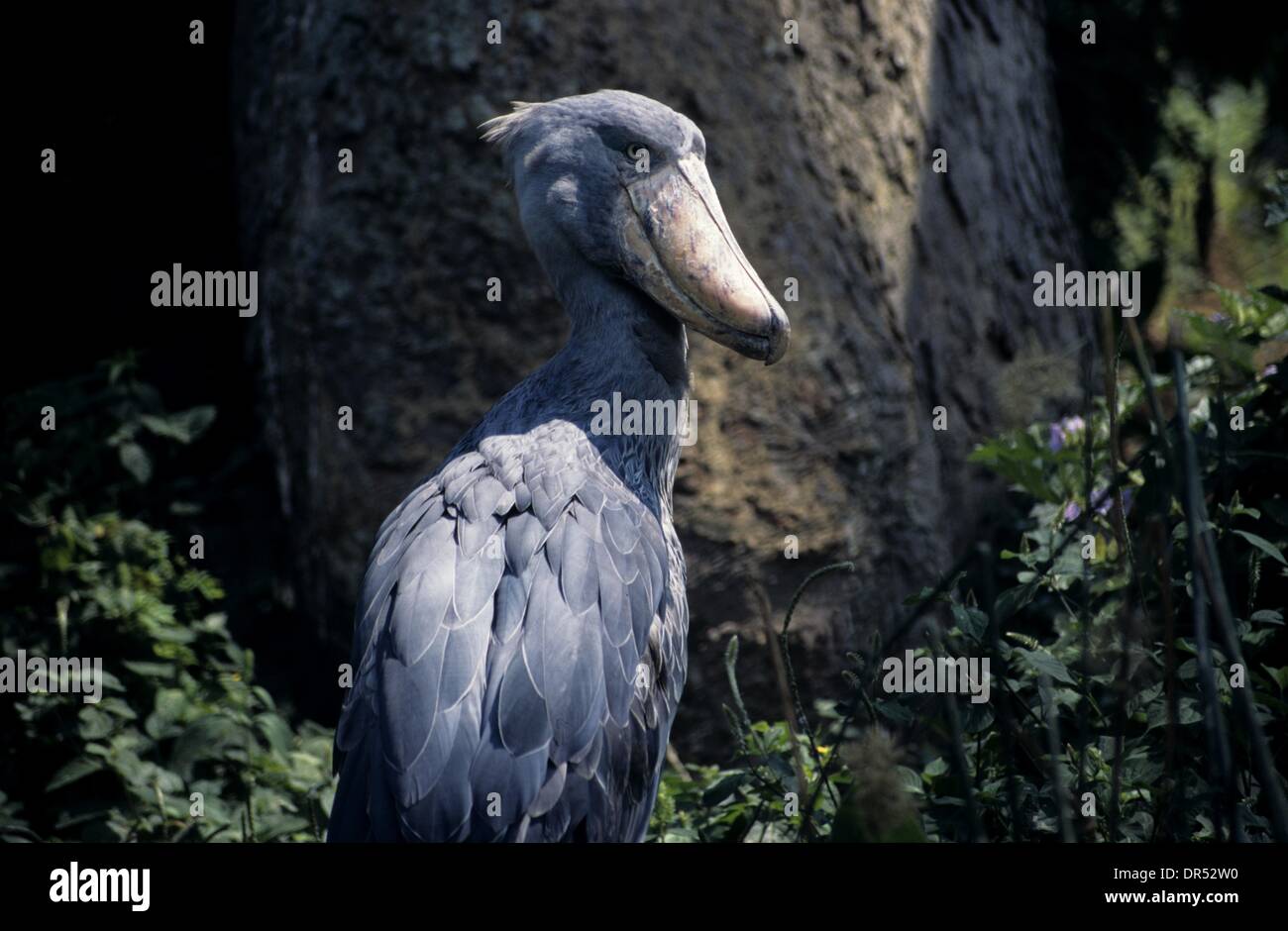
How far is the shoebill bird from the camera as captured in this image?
2.36 meters

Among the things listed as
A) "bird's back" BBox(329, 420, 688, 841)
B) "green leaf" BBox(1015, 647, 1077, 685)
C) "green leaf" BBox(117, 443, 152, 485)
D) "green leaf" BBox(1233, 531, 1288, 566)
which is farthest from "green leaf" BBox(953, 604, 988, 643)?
"green leaf" BBox(117, 443, 152, 485)

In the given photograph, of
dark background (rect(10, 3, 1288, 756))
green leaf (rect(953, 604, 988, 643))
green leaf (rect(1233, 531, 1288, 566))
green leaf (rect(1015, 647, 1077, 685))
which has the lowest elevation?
green leaf (rect(1015, 647, 1077, 685))

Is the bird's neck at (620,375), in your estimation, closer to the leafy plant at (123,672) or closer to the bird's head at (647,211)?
the bird's head at (647,211)

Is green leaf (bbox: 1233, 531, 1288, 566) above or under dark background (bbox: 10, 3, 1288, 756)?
under

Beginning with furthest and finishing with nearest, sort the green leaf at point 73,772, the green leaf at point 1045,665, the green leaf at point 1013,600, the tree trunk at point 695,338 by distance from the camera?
the tree trunk at point 695,338 → the green leaf at point 73,772 → the green leaf at point 1013,600 → the green leaf at point 1045,665

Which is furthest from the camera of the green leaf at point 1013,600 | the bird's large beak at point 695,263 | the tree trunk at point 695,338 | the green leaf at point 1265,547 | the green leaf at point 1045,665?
the tree trunk at point 695,338

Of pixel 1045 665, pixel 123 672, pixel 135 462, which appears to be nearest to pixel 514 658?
pixel 1045 665

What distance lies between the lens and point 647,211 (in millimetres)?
2891

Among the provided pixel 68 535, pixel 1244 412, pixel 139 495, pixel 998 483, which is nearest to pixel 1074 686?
pixel 1244 412

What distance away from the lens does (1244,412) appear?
121 inches

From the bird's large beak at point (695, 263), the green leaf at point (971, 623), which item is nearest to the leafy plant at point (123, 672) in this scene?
the bird's large beak at point (695, 263)

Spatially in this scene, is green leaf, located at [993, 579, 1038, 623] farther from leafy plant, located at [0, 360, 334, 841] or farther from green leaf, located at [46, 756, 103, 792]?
green leaf, located at [46, 756, 103, 792]

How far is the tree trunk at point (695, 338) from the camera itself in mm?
4070

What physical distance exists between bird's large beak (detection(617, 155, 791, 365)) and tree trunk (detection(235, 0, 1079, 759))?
118 centimetres
